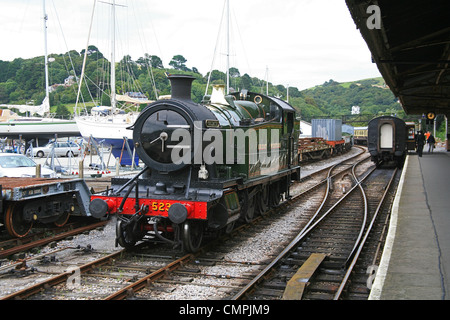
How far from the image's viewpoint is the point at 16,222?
890 cm

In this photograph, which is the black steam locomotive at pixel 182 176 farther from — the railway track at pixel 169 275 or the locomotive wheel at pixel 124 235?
the railway track at pixel 169 275

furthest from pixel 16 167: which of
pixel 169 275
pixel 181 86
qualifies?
pixel 169 275

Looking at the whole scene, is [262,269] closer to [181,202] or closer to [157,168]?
[181,202]

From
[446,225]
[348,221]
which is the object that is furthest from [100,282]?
[348,221]

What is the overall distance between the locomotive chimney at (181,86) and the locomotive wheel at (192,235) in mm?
2405

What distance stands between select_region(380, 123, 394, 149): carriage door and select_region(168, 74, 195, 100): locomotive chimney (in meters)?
19.7

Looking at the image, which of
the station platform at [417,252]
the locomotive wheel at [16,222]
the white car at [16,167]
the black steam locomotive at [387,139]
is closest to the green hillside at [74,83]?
the black steam locomotive at [387,139]

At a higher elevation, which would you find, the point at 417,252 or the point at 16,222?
the point at 417,252

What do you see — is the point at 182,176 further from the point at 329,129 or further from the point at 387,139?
the point at 329,129

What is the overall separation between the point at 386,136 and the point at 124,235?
68.6ft

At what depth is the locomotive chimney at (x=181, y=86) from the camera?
8.35 m

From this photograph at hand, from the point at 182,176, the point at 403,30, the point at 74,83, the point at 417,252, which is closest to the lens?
the point at 417,252

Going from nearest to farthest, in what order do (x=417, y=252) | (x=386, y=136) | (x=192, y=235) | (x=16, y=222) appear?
(x=417, y=252), (x=192, y=235), (x=16, y=222), (x=386, y=136)

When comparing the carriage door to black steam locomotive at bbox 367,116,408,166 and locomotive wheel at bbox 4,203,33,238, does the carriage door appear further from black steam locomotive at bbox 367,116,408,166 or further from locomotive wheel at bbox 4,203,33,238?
locomotive wheel at bbox 4,203,33,238
